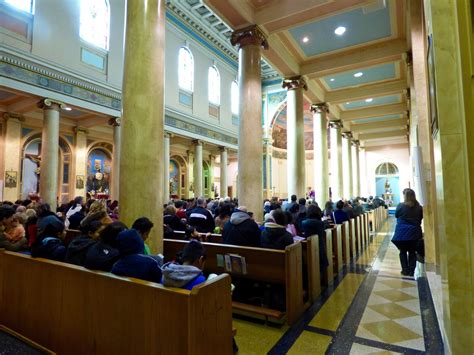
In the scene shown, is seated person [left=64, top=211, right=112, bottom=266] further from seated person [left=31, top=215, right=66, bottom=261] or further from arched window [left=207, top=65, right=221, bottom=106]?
arched window [left=207, top=65, right=221, bottom=106]

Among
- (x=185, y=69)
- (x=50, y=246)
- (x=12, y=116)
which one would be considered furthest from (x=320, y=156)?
(x=12, y=116)

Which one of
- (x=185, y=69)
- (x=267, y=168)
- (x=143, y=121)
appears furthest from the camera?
(x=267, y=168)

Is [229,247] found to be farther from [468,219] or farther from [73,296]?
[468,219]

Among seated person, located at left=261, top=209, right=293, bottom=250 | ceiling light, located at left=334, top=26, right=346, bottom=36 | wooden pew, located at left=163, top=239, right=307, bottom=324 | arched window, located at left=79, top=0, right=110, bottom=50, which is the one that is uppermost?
arched window, located at left=79, top=0, right=110, bottom=50

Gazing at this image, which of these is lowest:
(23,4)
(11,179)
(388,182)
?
(11,179)

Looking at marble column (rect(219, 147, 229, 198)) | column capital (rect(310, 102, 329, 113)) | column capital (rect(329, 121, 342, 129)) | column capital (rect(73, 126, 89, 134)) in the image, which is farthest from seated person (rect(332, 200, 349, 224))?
marble column (rect(219, 147, 229, 198))

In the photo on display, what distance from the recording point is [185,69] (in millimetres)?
15414

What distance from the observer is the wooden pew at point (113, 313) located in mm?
1812

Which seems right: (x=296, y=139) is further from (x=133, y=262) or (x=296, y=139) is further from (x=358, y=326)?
(x=133, y=262)

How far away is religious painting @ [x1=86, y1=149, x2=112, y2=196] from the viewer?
13305mm

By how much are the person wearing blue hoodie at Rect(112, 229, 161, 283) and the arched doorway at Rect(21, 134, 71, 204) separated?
421 inches

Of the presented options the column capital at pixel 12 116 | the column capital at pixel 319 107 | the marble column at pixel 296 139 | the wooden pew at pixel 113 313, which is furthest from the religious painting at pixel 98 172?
the wooden pew at pixel 113 313

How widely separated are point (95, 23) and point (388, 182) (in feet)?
70.2

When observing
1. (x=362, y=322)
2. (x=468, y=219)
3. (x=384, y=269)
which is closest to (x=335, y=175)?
(x=384, y=269)
